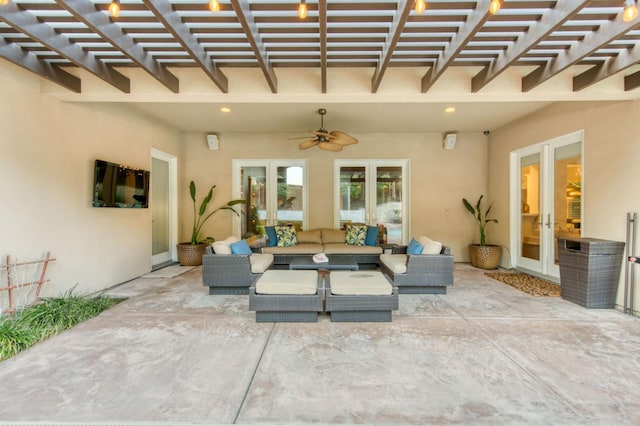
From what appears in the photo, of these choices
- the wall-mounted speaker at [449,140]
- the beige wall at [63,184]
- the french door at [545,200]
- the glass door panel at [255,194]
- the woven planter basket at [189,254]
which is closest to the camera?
the beige wall at [63,184]

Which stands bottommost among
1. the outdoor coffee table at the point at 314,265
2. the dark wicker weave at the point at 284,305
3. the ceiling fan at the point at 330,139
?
the dark wicker weave at the point at 284,305

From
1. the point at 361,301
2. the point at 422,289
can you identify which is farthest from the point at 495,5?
the point at 422,289

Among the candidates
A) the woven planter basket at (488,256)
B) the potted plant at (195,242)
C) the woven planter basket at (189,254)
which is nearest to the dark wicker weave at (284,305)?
the potted plant at (195,242)

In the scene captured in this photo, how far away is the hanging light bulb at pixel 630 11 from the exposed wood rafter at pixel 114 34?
4503 millimetres

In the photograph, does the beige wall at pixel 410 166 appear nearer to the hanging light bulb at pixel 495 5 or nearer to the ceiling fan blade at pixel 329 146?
the ceiling fan blade at pixel 329 146

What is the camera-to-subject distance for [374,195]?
23.7ft

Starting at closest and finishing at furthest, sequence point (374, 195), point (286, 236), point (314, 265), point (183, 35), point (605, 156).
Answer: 1. point (183, 35)
2. point (605, 156)
3. point (314, 265)
4. point (286, 236)
5. point (374, 195)

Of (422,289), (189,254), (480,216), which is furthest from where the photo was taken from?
(480,216)

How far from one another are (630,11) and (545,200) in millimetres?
3622

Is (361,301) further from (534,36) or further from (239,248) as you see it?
A: (534,36)

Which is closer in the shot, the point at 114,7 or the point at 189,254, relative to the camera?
the point at 114,7

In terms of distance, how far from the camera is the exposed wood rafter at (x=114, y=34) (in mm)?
2438

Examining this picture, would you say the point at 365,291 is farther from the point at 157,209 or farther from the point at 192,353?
the point at 157,209

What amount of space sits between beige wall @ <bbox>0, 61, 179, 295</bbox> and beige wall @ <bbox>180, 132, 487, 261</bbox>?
1.77 meters
